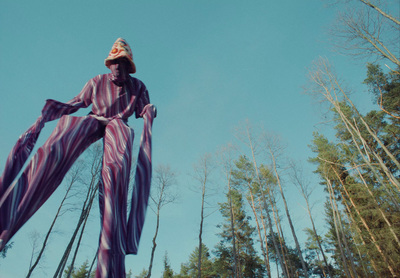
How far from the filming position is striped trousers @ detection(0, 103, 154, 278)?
3.68 feet

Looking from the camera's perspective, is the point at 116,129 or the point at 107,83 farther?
the point at 107,83

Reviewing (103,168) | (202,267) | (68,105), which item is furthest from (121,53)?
(202,267)

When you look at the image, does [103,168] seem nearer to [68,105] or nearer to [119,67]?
[68,105]

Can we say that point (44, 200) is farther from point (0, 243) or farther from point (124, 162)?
point (124, 162)

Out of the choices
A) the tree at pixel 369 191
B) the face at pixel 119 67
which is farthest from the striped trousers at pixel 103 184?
the tree at pixel 369 191

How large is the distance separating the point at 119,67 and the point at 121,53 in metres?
0.13

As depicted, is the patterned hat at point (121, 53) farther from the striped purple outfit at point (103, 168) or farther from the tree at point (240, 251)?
the tree at point (240, 251)

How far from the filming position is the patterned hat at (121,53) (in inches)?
70.2

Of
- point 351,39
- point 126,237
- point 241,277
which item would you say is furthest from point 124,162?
point 241,277

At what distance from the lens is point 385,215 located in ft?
46.1

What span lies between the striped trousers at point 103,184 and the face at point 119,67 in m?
0.44

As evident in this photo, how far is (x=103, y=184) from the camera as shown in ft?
4.47

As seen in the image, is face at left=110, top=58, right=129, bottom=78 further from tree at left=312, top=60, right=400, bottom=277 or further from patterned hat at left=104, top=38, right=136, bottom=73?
tree at left=312, top=60, right=400, bottom=277

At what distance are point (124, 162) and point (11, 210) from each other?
1.97ft
